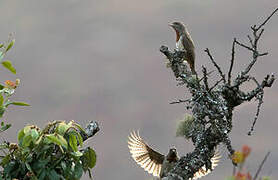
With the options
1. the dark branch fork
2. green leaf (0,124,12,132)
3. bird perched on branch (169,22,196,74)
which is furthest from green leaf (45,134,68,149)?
bird perched on branch (169,22,196,74)

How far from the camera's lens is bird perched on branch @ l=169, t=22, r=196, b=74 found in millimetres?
5377

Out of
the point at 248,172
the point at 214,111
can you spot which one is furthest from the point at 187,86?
the point at 248,172

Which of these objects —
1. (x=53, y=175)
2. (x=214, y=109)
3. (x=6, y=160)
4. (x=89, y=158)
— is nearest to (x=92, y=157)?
(x=89, y=158)

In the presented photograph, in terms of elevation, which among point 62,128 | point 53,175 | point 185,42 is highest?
point 185,42

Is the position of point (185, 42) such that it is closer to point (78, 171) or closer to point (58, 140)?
point (78, 171)

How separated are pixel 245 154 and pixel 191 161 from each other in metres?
2.98

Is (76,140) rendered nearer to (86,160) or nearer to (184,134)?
(86,160)

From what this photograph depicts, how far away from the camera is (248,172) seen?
129cm

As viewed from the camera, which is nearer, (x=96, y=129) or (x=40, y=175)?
(x=40, y=175)

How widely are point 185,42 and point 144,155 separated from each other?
130 cm

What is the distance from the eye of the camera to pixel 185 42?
5672mm

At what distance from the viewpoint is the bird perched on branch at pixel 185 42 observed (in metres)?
5.38

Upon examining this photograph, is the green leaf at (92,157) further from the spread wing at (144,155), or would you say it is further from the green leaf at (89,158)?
the spread wing at (144,155)

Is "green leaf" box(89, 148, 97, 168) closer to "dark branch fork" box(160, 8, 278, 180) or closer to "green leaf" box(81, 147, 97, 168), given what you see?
"green leaf" box(81, 147, 97, 168)
